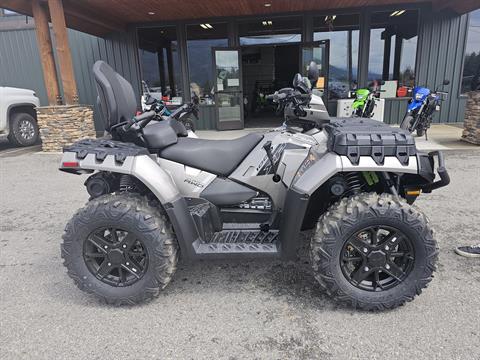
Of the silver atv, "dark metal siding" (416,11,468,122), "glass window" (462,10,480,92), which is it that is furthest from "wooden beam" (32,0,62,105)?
"glass window" (462,10,480,92)

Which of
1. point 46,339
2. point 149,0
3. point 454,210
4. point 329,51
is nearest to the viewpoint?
point 46,339

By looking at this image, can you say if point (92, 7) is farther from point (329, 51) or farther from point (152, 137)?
point (152, 137)

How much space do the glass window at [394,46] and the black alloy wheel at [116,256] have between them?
1016 centimetres

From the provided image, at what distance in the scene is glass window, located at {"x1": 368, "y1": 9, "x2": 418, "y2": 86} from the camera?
33.8 feet

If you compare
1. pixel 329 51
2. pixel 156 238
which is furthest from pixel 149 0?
pixel 156 238

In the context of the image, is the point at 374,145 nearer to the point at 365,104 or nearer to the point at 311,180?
the point at 311,180

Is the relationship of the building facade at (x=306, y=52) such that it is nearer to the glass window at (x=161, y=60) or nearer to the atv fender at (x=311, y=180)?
the glass window at (x=161, y=60)

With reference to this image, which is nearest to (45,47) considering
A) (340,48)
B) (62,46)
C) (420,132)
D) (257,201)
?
(62,46)

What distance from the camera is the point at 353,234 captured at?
7.43 feet

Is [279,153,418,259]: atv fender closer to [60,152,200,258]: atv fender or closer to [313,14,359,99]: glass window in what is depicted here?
[60,152,200,258]: atv fender

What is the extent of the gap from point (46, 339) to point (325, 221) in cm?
189

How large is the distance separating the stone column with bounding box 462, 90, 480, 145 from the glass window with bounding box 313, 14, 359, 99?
3.79m

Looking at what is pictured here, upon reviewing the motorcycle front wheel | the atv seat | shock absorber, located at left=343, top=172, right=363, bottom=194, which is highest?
the atv seat

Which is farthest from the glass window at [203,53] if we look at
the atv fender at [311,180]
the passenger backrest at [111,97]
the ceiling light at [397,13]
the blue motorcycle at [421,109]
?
the atv fender at [311,180]
